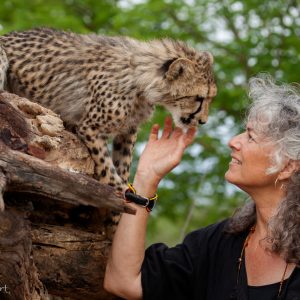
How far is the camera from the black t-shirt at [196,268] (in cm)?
284

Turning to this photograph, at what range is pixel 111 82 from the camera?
3.35 m

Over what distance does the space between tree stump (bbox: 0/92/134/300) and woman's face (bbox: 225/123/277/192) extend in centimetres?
48

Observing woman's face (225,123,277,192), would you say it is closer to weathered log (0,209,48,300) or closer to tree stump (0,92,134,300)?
tree stump (0,92,134,300)


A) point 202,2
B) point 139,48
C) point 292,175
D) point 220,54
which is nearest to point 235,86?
point 220,54

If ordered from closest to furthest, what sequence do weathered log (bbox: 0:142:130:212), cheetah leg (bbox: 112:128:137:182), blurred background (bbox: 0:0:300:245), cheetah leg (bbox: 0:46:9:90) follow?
weathered log (bbox: 0:142:130:212), cheetah leg (bbox: 0:46:9:90), cheetah leg (bbox: 112:128:137:182), blurred background (bbox: 0:0:300:245)

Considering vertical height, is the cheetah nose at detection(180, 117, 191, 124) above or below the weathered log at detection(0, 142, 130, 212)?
above

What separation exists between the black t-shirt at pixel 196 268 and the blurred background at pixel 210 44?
8.96ft

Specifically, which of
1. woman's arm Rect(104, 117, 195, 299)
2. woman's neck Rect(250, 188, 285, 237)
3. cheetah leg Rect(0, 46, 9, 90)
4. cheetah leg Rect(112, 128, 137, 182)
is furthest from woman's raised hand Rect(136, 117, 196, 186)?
cheetah leg Rect(0, 46, 9, 90)

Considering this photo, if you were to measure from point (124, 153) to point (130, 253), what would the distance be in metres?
0.79

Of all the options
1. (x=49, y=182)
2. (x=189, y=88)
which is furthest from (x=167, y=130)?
(x=49, y=182)

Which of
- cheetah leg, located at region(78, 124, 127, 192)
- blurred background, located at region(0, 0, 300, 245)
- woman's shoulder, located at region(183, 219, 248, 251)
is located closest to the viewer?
woman's shoulder, located at region(183, 219, 248, 251)

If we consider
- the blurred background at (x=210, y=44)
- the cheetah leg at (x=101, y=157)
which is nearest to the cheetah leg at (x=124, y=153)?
the cheetah leg at (x=101, y=157)

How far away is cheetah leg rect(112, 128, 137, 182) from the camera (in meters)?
3.48

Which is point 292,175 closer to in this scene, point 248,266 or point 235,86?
point 248,266
